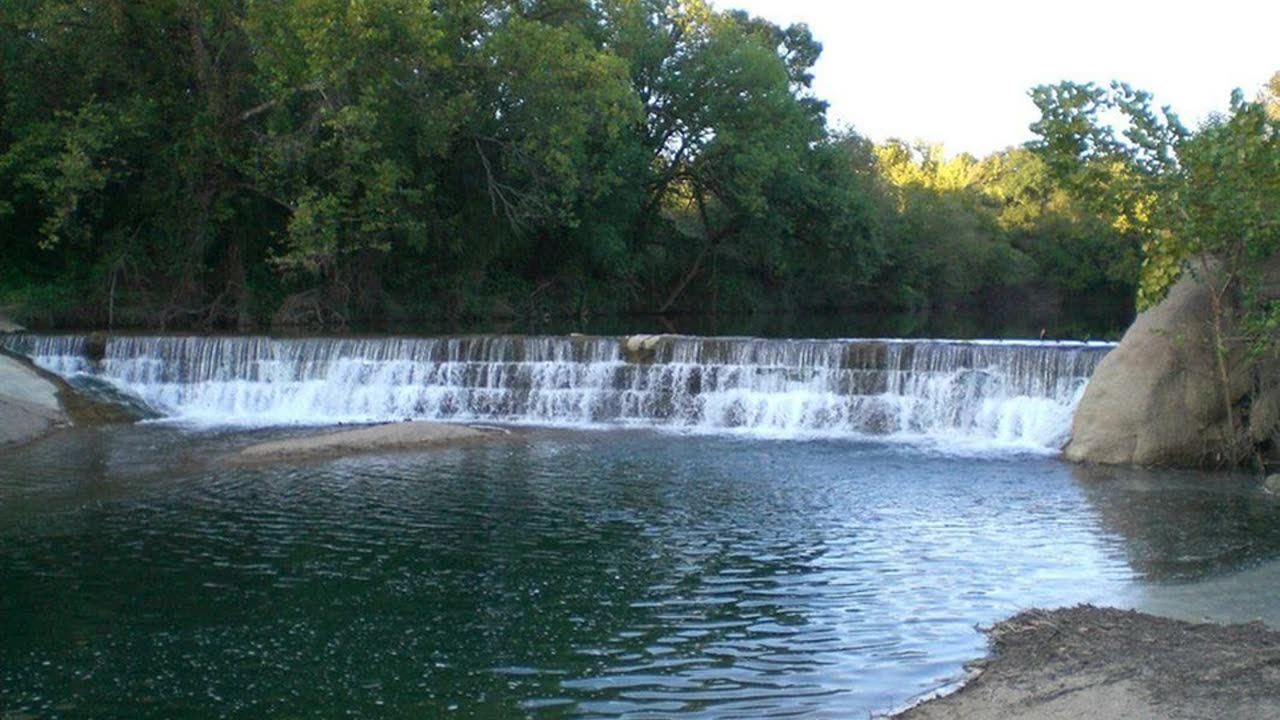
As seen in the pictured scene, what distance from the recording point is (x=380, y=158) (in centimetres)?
3072

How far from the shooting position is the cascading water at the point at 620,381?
66.1 ft

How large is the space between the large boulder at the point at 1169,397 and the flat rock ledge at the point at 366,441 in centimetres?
857

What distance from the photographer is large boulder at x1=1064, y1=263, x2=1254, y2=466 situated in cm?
1673

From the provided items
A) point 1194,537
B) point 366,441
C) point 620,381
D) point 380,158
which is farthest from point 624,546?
point 380,158

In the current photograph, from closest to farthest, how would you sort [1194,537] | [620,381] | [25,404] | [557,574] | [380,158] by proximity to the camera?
1. [557,574]
2. [1194,537]
3. [25,404]
4. [620,381]
5. [380,158]

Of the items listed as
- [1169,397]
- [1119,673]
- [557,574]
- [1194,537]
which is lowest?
[557,574]

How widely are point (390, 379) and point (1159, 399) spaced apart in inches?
516

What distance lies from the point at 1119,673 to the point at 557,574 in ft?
16.1

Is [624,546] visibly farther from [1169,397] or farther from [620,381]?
[620,381]

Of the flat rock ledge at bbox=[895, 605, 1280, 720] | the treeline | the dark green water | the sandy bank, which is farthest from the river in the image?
the treeline

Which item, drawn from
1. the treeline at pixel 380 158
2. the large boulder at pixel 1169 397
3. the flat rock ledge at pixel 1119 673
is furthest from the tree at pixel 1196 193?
the flat rock ledge at pixel 1119 673

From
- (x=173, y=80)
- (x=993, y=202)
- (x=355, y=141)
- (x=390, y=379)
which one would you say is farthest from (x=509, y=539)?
(x=993, y=202)

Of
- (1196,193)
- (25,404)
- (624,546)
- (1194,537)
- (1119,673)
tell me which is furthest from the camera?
(25,404)

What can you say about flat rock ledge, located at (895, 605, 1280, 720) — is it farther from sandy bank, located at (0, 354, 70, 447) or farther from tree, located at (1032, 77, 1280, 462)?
sandy bank, located at (0, 354, 70, 447)
